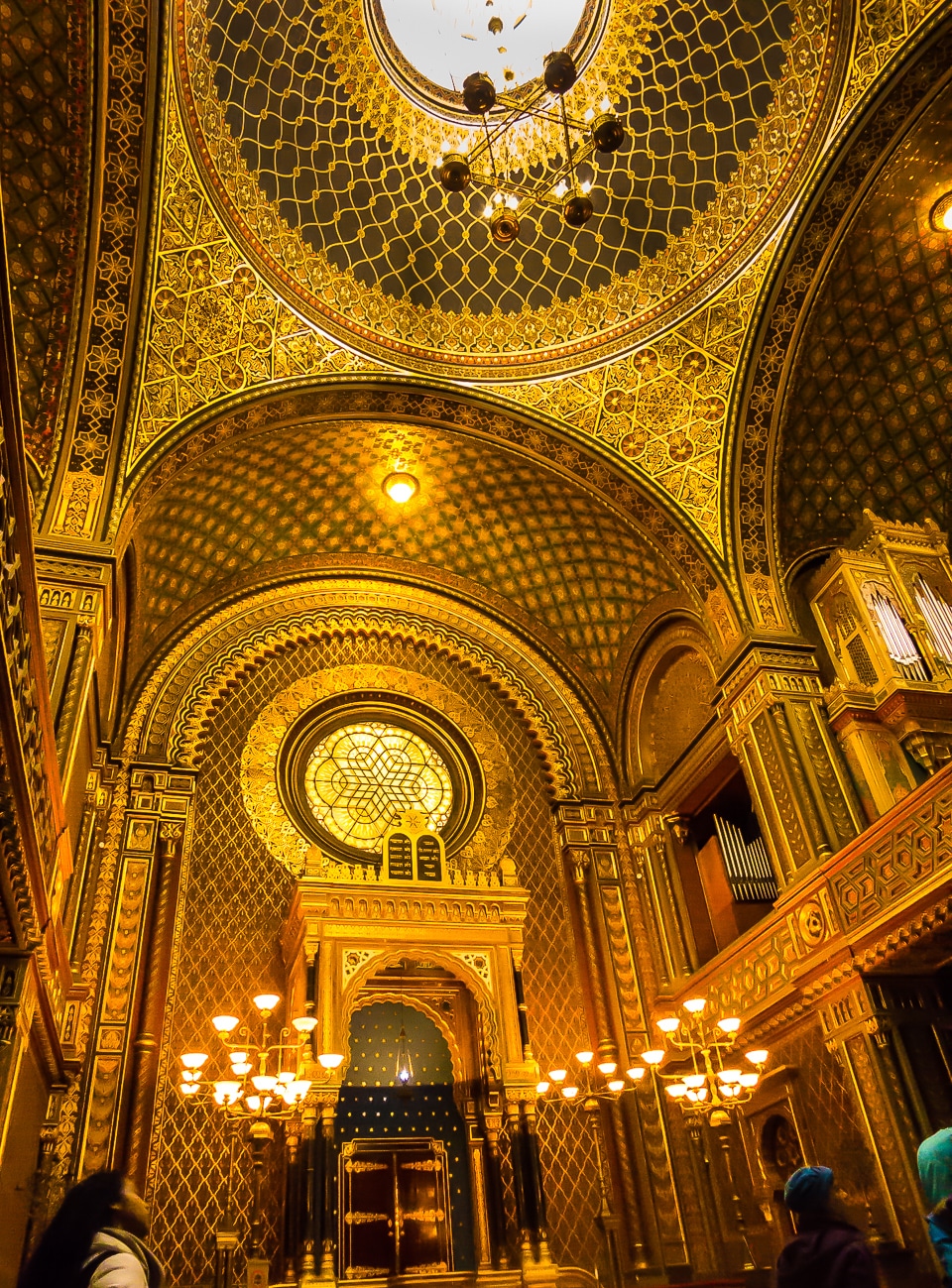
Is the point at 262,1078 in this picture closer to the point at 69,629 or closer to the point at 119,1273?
the point at 69,629

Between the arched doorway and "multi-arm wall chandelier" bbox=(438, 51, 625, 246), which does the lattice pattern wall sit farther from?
"multi-arm wall chandelier" bbox=(438, 51, 625, 246)

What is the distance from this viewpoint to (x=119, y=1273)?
2367 mm

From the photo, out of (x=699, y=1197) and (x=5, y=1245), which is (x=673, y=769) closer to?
(x=699, y=1197)

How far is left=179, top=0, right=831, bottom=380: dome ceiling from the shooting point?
1163 centimetres

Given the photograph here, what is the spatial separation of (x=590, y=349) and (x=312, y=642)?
549 centimetres

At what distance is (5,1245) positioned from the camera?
6.97 metres

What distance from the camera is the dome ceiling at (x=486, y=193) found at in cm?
1163

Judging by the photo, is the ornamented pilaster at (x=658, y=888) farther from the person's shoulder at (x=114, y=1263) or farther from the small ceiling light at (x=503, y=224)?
the person's shoulder at (x=114, y=1263)

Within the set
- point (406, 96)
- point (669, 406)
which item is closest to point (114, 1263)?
point (669, 406)

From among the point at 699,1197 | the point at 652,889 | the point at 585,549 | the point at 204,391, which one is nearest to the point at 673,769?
the point at 652,889

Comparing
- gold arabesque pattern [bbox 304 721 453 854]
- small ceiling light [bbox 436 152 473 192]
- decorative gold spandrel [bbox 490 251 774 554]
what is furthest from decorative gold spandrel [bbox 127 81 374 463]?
gold arabesque pattern [bbox 304 721 453 854]

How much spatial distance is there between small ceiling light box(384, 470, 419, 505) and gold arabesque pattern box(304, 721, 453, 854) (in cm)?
314

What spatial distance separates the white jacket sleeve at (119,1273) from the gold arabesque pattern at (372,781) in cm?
1015

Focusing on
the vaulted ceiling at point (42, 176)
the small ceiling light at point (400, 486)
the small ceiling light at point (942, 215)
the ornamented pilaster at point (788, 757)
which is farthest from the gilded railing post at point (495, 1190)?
the small ceiling light at point (942, 215)
